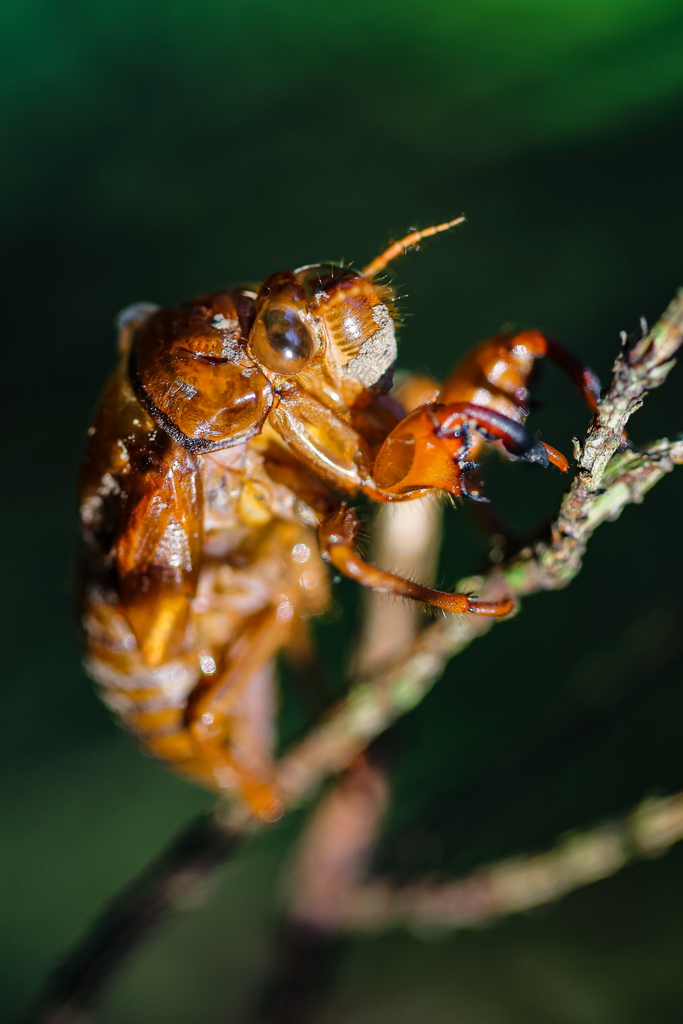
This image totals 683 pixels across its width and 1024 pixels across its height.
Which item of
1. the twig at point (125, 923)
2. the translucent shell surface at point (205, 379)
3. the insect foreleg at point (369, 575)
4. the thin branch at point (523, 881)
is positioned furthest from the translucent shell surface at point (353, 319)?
the twig at point (125, 923)

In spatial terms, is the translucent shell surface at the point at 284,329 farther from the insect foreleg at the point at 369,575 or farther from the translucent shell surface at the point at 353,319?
the insect foreleg at the point at 369,575

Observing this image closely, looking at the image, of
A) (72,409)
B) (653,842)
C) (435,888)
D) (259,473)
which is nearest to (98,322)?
(72,409)

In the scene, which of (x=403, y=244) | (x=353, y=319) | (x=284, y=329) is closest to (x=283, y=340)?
(x=284, y=329)

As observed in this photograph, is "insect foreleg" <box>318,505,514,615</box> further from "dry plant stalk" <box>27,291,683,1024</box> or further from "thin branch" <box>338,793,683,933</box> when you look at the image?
"thin branch" <box>338,793,683,933</box>

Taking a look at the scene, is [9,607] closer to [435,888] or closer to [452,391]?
[435,888]

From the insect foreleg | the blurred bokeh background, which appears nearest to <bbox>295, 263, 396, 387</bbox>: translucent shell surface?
the insect foreleg

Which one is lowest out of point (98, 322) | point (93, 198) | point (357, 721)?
point (357, 721)

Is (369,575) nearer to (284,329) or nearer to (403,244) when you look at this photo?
(284,329)
